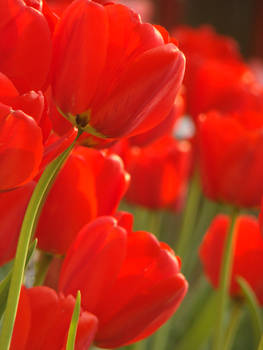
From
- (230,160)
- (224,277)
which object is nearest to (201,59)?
(230,160)

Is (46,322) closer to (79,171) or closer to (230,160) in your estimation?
(79,171)

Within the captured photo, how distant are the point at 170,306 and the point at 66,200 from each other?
0.20 ft

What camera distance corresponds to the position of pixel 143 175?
0.60 metres

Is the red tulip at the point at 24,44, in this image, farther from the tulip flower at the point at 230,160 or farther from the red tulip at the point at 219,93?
the red tulip at the point at 219,93

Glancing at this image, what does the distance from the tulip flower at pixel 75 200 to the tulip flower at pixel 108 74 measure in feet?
0.15

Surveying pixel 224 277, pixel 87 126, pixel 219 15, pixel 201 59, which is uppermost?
pixel 87 126

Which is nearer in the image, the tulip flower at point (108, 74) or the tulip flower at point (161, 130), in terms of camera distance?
the tulip flower at point (108, 74)

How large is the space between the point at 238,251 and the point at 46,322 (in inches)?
7.7

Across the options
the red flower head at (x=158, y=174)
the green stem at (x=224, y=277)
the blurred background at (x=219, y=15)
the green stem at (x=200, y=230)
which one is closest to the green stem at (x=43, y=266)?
the green stem at (x=224, y=277)

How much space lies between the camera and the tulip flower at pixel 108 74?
0.24 metres

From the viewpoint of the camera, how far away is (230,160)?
1.63 ft

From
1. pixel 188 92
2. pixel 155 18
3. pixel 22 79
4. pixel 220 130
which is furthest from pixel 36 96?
pixel 155 18

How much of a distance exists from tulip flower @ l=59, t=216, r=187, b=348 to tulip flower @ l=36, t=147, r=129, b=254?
0.03 meters

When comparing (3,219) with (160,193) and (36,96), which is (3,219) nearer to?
(36,96)
